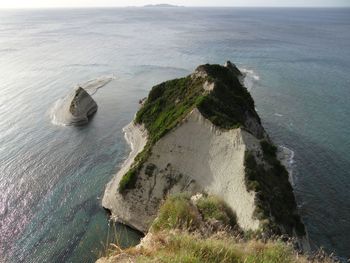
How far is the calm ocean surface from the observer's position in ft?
127

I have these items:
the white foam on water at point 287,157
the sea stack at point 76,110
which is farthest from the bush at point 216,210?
the sea stack at point 76,110

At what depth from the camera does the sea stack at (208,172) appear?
112 feet

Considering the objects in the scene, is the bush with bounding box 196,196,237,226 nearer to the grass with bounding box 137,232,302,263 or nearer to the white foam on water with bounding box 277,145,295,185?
the white foam on water with bounding box 277,145,295,185

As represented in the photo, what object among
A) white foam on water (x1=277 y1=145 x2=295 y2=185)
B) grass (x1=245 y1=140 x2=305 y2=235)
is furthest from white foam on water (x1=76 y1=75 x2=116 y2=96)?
grass (x1=245 y1=140 x2=305 y2=235)

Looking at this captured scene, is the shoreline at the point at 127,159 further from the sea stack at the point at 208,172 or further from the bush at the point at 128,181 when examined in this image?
the bush at the point at 128,181

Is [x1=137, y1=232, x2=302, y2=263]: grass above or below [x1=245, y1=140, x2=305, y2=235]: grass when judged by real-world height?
above

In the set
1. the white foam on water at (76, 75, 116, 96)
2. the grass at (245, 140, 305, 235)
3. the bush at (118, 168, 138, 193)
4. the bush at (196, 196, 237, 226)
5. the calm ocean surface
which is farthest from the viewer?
the white foam on water at (76, 75, 116, 96)

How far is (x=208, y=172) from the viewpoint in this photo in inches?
1556

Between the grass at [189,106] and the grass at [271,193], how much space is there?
17.4 feet

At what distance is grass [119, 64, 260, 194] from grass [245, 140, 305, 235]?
5.30m

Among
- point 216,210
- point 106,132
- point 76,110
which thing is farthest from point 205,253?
point 76,110

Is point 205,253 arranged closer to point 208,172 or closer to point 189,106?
point 208,172

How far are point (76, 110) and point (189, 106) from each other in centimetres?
3195

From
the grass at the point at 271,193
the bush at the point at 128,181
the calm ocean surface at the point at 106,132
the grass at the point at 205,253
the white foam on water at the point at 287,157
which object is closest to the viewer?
the grass at the point at 205,253
